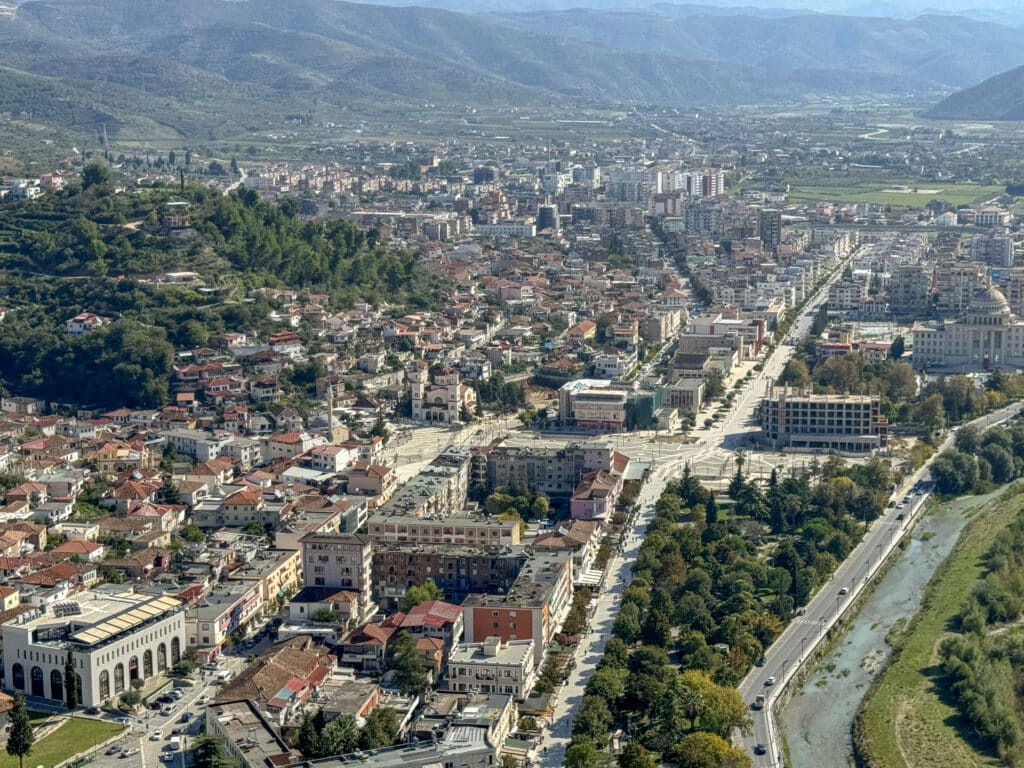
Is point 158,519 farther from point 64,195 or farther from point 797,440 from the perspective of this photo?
point 64,195

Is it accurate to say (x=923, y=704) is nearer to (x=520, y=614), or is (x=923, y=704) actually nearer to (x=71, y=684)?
(x=520, y=614)

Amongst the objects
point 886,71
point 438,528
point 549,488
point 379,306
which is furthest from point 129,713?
point 886,71

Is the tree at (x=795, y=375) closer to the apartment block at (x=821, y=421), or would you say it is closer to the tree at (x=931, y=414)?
the tree at (x=931, y=414)

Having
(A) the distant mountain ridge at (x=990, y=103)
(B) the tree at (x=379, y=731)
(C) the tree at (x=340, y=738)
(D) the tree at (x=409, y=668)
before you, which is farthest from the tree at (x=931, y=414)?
(A) the distant mountain ridge at (x=990, y=103)

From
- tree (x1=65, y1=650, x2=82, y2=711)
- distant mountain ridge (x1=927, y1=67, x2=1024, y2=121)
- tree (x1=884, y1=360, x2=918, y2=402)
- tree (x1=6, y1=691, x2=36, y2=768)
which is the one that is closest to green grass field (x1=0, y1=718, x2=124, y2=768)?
tree (x1=6, y1=691, x2=36, y2=768)

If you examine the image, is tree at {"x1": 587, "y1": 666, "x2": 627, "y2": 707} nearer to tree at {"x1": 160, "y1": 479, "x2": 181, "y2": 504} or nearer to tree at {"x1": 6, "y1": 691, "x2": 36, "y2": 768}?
tree at {"x1": 6, "y1": 691, "x2": 36, "y2": 768}

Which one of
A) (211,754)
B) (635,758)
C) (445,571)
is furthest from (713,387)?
(211,754)
